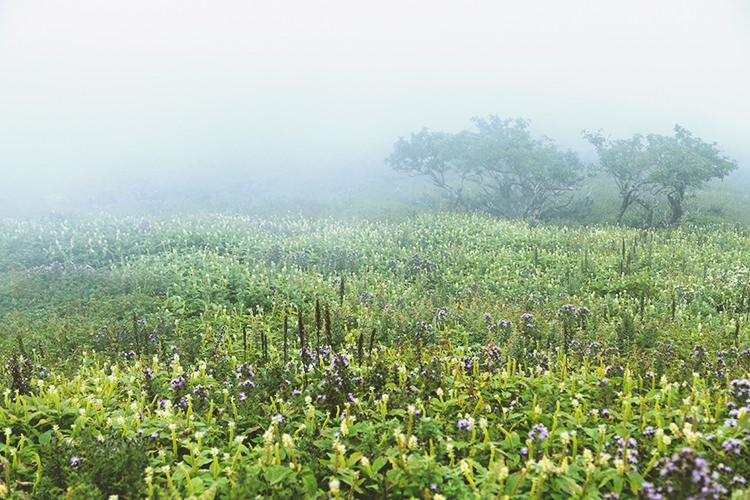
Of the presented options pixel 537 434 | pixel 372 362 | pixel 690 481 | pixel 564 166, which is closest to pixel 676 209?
pixel 564 166

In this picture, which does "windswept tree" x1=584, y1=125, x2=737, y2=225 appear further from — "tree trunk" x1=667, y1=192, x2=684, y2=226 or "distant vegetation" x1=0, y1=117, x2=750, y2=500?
"distant vegetation" x1=0, y1=117, x2=750, y2=500

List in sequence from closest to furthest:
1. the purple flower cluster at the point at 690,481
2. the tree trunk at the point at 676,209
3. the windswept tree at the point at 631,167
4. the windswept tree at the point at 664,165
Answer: the purple flower cluster at the point at 690,481 → the windswept tree at the point at 664,165 → the tree trunk at the point at 676,209 → the windswept tree at the point at 631,167

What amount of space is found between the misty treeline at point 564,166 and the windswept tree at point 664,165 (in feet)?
Answer: 0.14

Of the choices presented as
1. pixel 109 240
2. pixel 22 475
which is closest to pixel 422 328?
pixel 22 475

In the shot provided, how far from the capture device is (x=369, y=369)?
5195 millimetres

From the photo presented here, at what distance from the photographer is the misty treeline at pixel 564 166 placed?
24250mm

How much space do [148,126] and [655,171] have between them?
59.9m

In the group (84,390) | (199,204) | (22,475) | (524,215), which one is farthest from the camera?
(199,204)

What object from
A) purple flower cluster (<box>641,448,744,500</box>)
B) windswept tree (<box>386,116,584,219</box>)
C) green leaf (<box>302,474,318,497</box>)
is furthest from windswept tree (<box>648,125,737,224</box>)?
green leaf (<box>302,474,318,497</box>)

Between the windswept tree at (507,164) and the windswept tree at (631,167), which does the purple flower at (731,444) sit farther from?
the windswept tree at (631,167)

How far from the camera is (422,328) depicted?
761cm

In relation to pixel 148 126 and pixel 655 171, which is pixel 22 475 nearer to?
pixel 655 171

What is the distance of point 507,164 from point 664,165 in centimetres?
844

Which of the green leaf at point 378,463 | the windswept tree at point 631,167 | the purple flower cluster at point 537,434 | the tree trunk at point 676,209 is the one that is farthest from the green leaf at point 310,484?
the tree trunk at point 676,209
